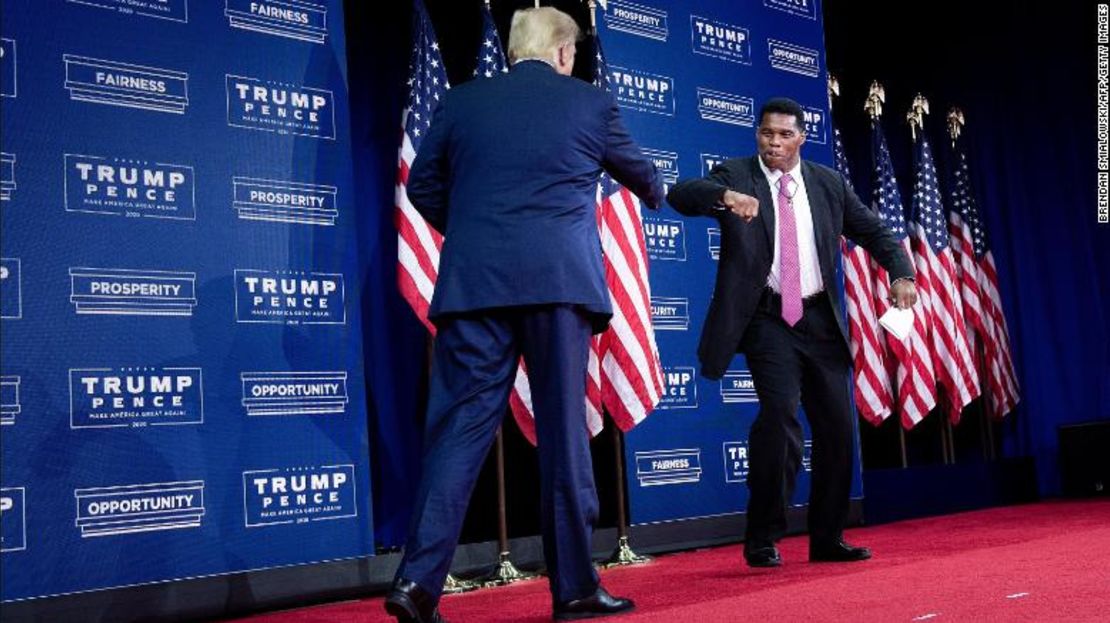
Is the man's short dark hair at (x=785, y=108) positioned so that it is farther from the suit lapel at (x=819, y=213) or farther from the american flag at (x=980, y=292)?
the american flag at (x=980, y=292)

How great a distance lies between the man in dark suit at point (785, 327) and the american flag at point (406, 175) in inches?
46.4

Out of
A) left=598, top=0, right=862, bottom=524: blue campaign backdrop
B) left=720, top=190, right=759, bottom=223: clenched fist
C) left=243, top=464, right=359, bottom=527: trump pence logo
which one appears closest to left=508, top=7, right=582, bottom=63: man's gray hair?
left=720, top=190, right=759, bottom=223: clenched fist

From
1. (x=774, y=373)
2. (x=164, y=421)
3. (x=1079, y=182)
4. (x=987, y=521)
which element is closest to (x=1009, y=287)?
(x=1079, y=182)

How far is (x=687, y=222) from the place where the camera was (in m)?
6.54

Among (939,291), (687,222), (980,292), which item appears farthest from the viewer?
(980,292)

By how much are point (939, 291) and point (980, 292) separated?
0.80 meters

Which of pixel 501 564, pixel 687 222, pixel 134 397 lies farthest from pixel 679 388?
pixel 134 397

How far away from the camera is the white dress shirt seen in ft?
15.7

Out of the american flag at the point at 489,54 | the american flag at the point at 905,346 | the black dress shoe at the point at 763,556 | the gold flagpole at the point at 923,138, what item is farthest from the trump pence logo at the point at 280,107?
the gold flagpole at the point at 923,138

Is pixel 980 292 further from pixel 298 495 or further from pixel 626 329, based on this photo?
pixel 298 495

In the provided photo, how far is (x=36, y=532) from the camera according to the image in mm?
4027

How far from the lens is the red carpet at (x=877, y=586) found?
3.13 m

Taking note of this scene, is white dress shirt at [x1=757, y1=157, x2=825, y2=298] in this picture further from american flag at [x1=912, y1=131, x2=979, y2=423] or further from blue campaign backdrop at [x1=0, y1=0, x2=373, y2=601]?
american flag at [x1=912, y1=131, x2=979, y2=423]

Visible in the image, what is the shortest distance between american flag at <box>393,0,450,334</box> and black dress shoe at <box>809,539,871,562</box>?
69.3 inches
